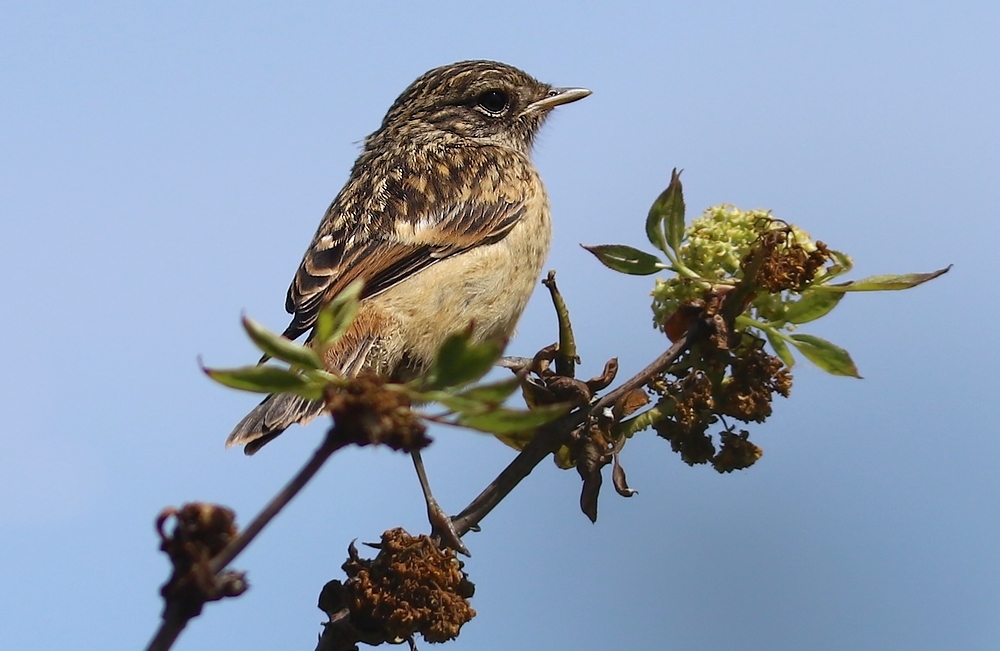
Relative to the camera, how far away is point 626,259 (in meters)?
2.42

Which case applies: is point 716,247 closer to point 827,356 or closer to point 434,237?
point 827,356

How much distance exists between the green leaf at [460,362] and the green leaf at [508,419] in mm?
37

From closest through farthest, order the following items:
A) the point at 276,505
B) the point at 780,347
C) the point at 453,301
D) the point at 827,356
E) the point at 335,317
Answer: the point at 276,505
the point at 335,317
the point at 827,356
the point at 780,347
the point at 453,301

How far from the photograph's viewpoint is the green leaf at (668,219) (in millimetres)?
2377

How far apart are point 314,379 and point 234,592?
0.25 m

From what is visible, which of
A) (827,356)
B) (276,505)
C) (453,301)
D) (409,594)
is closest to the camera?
(276,505)

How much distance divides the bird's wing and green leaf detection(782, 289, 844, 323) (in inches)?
105

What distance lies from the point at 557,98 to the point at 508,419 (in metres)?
5.83

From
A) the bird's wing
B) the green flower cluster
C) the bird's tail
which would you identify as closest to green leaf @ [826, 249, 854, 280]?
the green flower cluster

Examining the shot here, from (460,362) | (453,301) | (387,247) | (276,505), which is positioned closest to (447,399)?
(460,362)

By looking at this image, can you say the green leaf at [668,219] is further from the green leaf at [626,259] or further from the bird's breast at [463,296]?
the bird's breast at [463,296]

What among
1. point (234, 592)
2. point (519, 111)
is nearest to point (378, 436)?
point (234, 592)

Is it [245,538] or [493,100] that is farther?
[493,100]

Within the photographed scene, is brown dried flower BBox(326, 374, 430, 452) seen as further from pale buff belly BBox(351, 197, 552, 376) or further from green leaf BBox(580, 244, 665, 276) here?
pale buff belly BBox(351, 197, 552, 376)
